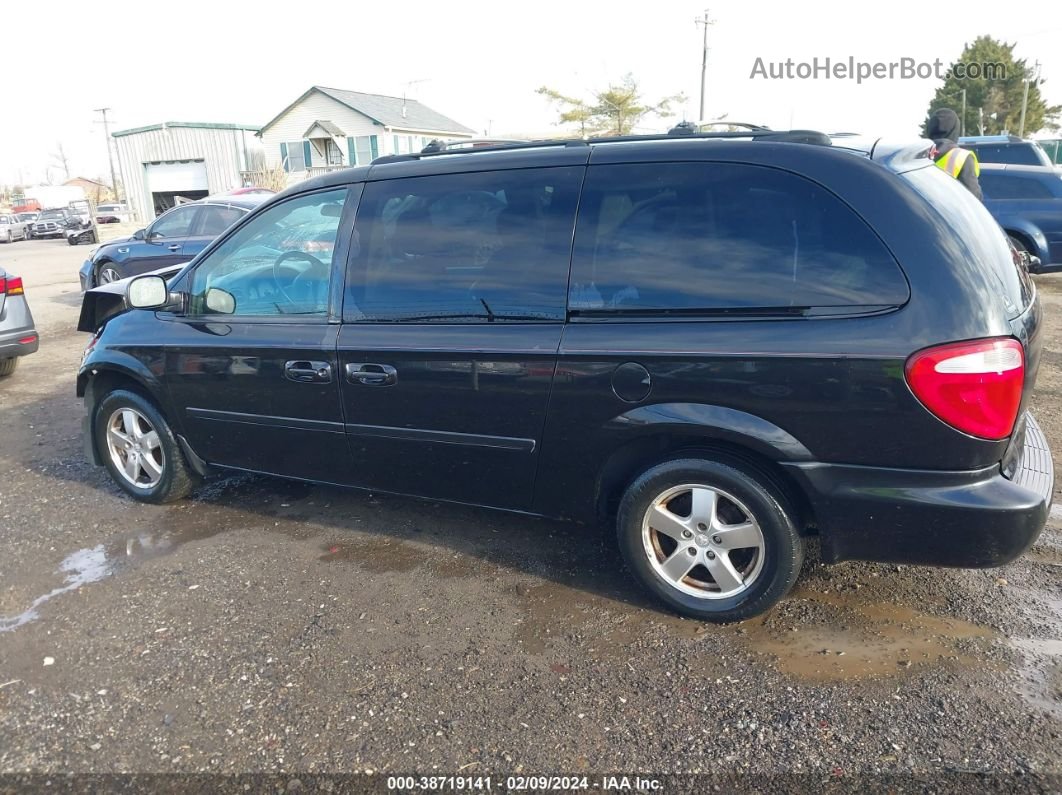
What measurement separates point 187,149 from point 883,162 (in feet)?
153

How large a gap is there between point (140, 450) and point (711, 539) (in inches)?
133

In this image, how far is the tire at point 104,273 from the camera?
444 inches

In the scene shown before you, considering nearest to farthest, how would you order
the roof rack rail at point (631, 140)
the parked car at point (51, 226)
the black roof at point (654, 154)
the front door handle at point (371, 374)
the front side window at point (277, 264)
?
the black roof at point (654, 154)
the roof rack rail at point (631, 140)
the front door handle at point (371, 374)
the front side window at point (277, 264)
the parked car at point (51, 226)

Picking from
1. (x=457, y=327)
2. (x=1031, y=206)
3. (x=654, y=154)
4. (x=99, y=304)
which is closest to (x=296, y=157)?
(x=1031, y=206)

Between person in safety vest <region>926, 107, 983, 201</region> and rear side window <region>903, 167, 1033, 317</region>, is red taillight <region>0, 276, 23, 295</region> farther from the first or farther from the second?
person in safety vest <region>926, 107, 983, 201</region>

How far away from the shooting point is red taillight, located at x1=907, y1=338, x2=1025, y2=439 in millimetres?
2463

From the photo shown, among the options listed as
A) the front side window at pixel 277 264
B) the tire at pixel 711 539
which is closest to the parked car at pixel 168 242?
the front side window at pixel 277 264

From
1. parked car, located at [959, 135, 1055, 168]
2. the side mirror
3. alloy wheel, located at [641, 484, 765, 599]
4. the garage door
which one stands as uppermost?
parked car, located at [959, 135, 1055, 168]

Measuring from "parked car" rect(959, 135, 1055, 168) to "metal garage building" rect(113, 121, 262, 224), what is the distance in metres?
38.0

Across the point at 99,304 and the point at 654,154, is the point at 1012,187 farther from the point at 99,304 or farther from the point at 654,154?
the point at 99,304

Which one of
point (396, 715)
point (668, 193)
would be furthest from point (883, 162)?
point (396, 715)

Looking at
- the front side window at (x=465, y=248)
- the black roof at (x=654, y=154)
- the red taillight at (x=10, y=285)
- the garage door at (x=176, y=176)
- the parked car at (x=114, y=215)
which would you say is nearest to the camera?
the black roof at (x=654, y=154)

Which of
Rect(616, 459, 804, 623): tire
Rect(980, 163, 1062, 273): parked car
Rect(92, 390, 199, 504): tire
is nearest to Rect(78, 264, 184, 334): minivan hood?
Rect(92, 390, 199, 504): tire

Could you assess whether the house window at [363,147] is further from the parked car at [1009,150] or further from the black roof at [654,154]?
the black roof at [654,154]
